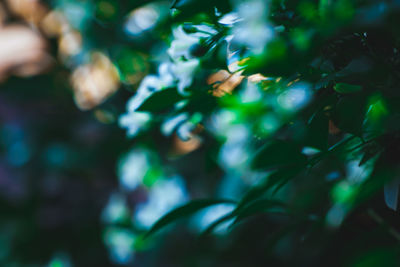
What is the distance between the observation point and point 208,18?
286 millimetres

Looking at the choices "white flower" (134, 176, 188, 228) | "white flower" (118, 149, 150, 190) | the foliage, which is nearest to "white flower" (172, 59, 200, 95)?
the foliage

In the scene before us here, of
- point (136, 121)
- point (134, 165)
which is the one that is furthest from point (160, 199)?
point (136, 121)

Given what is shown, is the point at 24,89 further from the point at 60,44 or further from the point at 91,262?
the point at 91,262

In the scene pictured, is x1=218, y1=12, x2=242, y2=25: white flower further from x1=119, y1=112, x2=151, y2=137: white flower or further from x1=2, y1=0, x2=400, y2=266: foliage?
x1=119, y1=112, x2=151, y2=137: white flower

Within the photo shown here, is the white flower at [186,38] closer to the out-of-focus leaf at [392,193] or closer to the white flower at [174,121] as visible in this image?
the white flower at [174,121]

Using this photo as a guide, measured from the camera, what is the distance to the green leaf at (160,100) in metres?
0.30

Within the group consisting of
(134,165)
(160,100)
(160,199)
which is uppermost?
(160,100)

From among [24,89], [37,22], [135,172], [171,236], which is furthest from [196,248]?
[37,22]

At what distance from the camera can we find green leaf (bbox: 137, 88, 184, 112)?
30cm

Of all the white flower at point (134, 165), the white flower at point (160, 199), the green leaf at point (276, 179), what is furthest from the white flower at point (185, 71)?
the white flower at point (160, 199)

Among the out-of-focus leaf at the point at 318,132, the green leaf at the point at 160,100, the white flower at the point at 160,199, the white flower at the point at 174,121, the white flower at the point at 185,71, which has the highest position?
the white flower at the point at 185,71

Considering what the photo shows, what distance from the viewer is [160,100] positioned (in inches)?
11.9

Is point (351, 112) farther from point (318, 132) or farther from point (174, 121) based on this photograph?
point (174, 121)

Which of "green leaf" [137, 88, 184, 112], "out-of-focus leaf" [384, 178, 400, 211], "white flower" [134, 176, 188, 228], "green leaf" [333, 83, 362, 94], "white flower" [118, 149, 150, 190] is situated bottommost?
"white flower" [134, 176, 188, 228]
